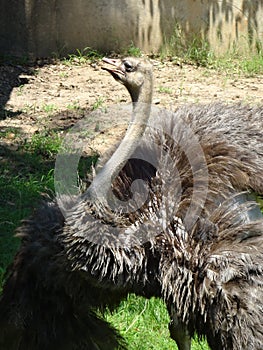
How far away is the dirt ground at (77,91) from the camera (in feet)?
22.3

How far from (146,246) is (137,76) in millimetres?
774

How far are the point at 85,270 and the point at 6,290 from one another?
604mm

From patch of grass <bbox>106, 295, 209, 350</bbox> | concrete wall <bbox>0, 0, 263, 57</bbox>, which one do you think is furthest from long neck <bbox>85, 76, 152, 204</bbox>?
concrete wall <bbox>0, 0, 263, 57</bbox>

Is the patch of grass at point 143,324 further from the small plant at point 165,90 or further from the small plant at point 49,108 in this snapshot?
the small plant at point 165,90

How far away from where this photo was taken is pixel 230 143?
4.16 metres

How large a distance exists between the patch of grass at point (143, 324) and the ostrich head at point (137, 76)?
1106 mm

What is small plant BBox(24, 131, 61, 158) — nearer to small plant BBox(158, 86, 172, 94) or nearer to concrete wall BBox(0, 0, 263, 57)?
small plant BBox(158, 86, 172, 94)

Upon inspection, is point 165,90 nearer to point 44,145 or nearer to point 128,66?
point 44,145

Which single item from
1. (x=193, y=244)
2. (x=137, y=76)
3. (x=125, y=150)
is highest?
(x=137, y=76)

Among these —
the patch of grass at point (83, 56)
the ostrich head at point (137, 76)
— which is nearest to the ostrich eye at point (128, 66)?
the ostrich head at point (137, 76)

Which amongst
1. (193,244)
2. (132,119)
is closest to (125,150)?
(132,119)

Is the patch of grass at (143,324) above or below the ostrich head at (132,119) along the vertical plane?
below

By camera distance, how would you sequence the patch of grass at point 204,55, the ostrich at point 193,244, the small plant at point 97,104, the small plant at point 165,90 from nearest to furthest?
the ostrich at point 193,244, the small plant at point 97,104, the small plant at point 165,90, the patch of grass at point 204,55

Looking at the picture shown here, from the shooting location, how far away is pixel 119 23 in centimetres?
850
